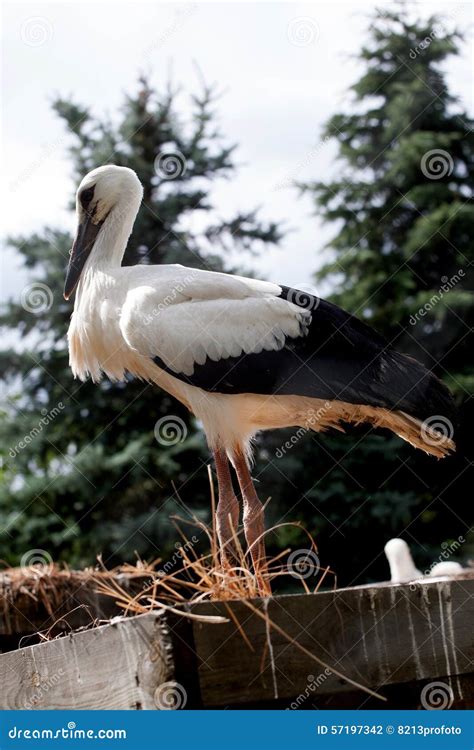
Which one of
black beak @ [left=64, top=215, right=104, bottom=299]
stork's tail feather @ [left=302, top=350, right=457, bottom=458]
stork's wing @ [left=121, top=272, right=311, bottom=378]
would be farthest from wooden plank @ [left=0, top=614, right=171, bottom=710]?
black beak @ [left=64, top=215, right=104, bottom=299]

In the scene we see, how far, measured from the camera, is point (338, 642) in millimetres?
1742

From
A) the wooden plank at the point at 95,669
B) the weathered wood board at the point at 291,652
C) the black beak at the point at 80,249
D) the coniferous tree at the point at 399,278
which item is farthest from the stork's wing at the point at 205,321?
the coniferous tree at the point at 399,278

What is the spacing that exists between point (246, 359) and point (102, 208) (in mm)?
1054

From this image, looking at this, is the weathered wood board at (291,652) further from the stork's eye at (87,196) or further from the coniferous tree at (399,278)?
the coniferous tree at (399,278)

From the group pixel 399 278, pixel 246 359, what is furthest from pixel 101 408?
pixel 246 359

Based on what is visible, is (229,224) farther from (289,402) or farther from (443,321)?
(289,402)

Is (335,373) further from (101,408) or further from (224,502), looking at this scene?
(101,408)

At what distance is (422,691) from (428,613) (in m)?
0.14

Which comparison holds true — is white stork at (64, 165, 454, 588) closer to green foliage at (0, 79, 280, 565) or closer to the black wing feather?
the black wing feather

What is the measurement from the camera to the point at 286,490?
1012 cm

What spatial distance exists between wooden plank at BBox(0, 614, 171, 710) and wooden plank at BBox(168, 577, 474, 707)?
61 millimetres

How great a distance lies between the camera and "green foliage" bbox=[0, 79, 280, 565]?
9867 mm

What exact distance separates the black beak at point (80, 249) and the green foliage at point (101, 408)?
5.02 meters

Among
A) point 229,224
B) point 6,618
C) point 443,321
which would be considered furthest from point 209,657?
point 443,321
